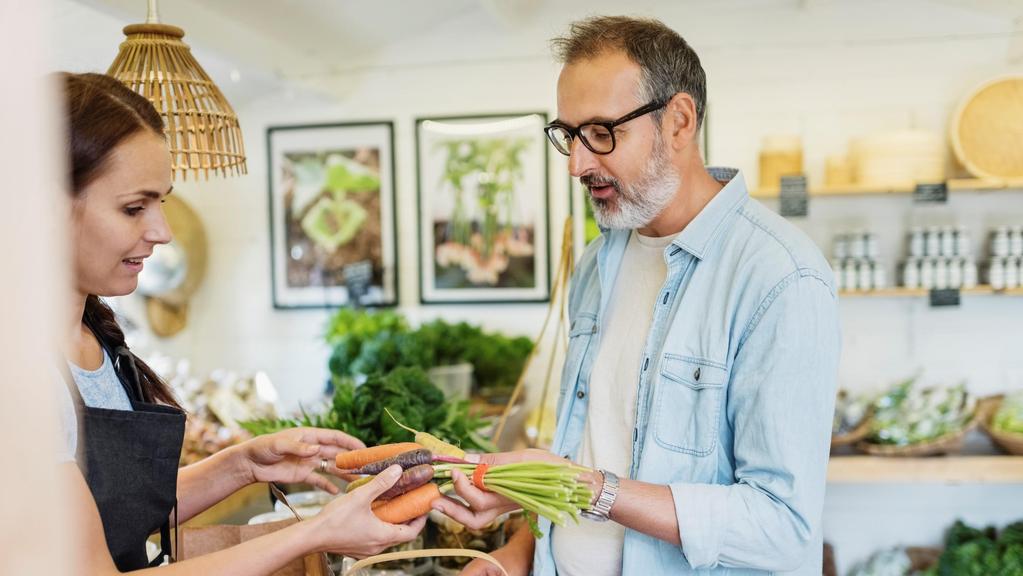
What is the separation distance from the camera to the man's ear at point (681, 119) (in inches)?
61.9

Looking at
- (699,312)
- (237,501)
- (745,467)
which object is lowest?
(237,501)

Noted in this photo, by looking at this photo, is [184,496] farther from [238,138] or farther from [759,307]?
[759,307]

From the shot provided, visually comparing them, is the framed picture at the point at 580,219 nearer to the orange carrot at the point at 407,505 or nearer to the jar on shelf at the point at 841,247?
the jar on shelf at the point at 841,247

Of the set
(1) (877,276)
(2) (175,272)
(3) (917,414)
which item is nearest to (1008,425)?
(3) (917,414)

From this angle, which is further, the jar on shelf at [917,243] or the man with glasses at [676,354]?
the jar on shelf at [917,243]

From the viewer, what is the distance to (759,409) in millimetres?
1334

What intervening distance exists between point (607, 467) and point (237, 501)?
1.36m

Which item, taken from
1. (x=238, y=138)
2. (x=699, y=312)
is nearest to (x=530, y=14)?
(x=238, y=138)

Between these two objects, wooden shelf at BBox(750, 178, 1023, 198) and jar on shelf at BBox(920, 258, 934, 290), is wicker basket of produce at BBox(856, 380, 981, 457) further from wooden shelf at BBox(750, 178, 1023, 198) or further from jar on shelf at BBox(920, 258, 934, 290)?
wooden shelf at BBox(750, 178, 1023, 198)

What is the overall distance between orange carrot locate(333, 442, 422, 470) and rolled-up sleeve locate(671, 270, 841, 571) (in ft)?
1.85

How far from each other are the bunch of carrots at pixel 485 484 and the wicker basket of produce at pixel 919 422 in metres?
2.61

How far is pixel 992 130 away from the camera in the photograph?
370cm

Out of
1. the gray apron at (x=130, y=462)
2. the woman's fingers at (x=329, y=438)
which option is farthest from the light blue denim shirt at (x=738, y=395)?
the gray apron at (x=130, y=462)

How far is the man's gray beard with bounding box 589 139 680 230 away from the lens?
61.8 inches
